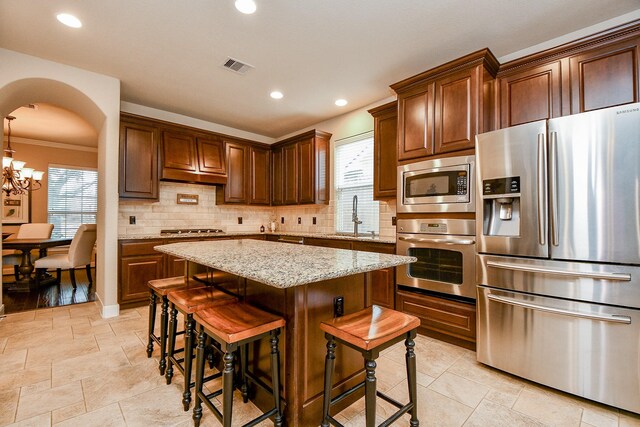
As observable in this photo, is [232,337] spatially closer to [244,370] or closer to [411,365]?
[244,370]

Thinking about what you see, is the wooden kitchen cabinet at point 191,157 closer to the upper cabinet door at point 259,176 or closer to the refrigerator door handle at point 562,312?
the upper cabinet door at point 259,176

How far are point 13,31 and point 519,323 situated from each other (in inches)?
185

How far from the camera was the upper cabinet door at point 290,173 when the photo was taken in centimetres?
486

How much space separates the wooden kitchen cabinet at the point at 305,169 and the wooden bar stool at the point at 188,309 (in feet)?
9.03

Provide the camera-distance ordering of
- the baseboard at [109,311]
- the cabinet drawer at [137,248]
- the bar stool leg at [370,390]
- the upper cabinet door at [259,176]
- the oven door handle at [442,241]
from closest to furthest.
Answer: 1. the bar stool leg at [370,390]
2. the oven door handle at [442,241]
3. the baseboard at [109,311]
4. the cabinet drawer at [137,248]
5. the upper cabinet door at [259,176]

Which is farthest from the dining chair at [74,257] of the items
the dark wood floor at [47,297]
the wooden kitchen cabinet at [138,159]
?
the wooden kitchen cabinet at [138,159]

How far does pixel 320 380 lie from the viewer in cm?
161

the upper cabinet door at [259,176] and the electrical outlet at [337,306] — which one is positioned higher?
the upper cabinet door at [259,176]

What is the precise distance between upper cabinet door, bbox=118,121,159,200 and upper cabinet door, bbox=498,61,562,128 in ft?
13.6

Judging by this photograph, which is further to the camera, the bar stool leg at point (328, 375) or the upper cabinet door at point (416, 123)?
the upper cabinet door at point (416, 123)

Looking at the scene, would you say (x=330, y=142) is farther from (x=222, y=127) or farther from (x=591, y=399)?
(x=591, y=399)

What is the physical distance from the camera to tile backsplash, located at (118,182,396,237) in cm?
411

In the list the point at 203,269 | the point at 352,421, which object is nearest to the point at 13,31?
the point at 203,269

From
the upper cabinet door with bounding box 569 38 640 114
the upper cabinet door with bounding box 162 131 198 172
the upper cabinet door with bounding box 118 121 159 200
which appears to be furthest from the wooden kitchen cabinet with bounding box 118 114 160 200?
the upper cabinet door with bounding box 569 38 640 114
